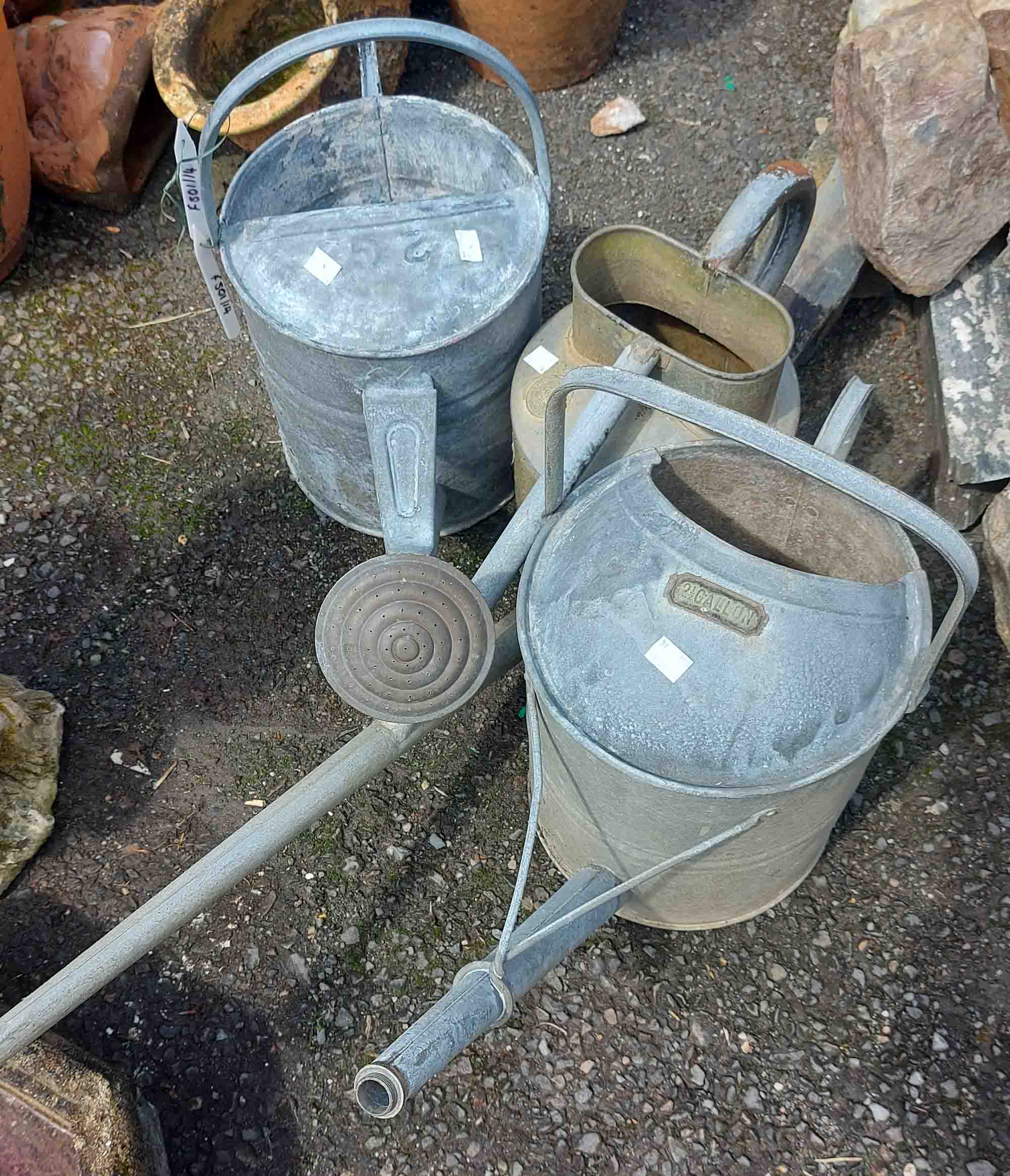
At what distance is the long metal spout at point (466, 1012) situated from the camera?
1.41 metres

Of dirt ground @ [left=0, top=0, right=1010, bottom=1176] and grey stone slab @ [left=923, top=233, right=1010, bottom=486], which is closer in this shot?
dirt ground @ [left=0, top=0, right=1010, bottom=1176]

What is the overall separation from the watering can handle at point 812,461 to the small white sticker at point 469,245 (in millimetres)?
926

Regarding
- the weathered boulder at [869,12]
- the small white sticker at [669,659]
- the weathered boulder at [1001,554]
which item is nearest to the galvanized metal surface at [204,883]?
the small white sticker at [669,659]

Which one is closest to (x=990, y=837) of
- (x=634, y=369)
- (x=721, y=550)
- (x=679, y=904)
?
(x=679, y=904)

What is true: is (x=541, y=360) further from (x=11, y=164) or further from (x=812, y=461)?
(x=11, y=164)

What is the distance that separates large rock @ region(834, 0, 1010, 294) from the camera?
2.50m

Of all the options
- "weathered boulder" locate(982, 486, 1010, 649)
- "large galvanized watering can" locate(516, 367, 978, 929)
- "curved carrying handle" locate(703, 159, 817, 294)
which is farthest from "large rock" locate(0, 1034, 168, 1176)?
"weathered boulder" locate(982, 486, 1010, 649)

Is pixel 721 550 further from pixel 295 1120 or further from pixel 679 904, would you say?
pixel 295 1120

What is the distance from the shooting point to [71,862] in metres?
2.38

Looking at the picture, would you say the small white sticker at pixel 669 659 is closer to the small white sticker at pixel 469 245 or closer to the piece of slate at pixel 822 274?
the small white sticker at pixel 469 245

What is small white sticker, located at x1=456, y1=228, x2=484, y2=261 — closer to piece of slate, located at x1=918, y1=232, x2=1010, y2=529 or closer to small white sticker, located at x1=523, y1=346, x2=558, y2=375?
small white sticker, located at x1=523, y1=346, x2=558, y2=375

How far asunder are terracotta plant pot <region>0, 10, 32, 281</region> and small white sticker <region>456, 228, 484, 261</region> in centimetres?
181

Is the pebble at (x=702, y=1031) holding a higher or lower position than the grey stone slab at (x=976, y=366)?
lower

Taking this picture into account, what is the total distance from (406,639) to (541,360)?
3.20ft
